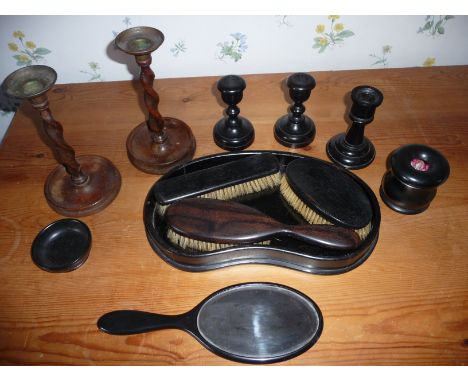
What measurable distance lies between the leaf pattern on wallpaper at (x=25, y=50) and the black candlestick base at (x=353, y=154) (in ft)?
2.13

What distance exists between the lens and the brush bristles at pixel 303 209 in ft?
1.84

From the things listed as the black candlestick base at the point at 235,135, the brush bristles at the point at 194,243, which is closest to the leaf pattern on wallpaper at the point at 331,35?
the black candlestick base at the point at 235,135

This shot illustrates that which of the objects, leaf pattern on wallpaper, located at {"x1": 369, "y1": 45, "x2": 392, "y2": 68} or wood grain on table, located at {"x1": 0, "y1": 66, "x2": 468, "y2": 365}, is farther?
leaf pattern on wallpaper, located at {"x1": 369, "y1": 45, "x2": 392, "y2": 68}

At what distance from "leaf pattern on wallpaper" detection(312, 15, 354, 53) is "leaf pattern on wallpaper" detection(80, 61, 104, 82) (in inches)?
19.6

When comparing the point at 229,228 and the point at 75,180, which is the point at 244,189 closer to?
the point at 229,228

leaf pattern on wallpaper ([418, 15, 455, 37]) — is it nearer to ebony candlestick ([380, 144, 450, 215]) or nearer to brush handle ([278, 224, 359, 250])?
ebony candlestick ([380, 144, 450, 215])

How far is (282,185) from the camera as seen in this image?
0.63 metres

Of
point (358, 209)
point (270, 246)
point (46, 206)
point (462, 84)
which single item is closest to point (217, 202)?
point (270, 246)

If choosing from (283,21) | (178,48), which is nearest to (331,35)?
(283,21)

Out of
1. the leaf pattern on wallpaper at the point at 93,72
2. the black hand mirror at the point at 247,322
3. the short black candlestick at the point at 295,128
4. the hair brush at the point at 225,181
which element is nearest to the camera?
the black hand mirror at the point at 247,322

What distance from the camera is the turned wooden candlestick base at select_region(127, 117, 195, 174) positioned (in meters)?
0.67

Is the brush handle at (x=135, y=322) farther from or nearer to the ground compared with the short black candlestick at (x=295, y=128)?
nearer to the ground

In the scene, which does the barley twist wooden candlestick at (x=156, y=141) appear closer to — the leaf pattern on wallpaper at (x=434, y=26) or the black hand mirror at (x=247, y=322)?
the black hand mirror at (x=247, y=322)

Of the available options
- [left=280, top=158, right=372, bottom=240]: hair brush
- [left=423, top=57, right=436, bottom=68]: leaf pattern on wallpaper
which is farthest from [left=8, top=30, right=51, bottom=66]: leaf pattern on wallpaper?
[left=423, top=57, right=436, bottom=68]: leaf pattern on wallpaper
